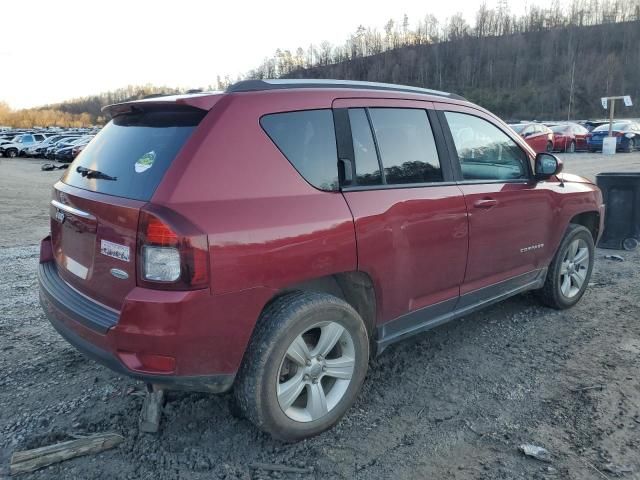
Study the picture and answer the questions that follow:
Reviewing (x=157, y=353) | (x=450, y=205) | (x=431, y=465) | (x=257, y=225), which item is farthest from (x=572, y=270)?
(x=157, y=353)

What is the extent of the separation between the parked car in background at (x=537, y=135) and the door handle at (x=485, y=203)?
66.9ft

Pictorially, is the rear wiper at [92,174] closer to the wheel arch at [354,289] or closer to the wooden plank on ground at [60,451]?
the wheel arch at [354,289]

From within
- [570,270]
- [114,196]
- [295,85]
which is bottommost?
[570,270]

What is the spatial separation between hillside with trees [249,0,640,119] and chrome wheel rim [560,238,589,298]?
218 ft

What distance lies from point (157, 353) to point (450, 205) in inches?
79.6

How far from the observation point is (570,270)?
4.72m

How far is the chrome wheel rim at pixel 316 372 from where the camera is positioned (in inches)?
106

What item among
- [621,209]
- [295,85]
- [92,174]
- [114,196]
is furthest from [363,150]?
[621,209]

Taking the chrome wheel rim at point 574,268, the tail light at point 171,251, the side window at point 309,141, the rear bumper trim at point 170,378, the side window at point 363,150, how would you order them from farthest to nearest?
the chrome wheel rim at point 574,268 < the side window at point 363,150 < the side window at point 309,141 < the rear bumper trim at point 170,378 < the tail light at point 171,251

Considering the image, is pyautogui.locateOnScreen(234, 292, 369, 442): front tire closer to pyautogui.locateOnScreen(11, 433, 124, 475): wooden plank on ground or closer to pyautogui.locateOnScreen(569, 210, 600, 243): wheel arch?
pyautogui.locateOnScreen(11, 433, 124, 475): wooden plank on ground

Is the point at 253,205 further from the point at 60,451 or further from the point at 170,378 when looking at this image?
the point at 60,451

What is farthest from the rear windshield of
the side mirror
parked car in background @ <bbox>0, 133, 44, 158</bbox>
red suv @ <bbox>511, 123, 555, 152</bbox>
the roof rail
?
parked car in background @ <bbox>0, 133, 44, 158</bbox>

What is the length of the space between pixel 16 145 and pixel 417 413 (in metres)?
41.7

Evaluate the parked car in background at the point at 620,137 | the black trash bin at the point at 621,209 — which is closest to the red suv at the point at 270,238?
the black trash bin at the point at 621,209
